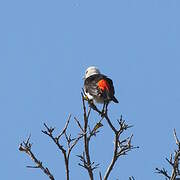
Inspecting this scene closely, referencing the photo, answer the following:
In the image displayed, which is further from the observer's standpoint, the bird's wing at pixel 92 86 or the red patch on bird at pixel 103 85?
the bird's wing at pixel 92 86

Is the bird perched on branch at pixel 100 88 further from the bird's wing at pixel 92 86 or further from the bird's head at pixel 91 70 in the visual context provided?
the bird's head at pixel 91 70

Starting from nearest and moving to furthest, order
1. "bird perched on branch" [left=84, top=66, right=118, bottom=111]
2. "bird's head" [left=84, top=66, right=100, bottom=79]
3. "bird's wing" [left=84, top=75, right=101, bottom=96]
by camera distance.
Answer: "bird perched on branch" [left=84, top=66, right=118, bottom=111], "bird's wing" [left=84, top=75, right=101, bottom=96], "bird's head" [left=84, top=66, right=100, bottom=79]

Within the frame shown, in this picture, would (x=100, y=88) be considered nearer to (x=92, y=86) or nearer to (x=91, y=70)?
(x=92, y=86)

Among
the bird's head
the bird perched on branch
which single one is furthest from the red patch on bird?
the bird's head

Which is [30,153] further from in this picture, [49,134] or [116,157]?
[116,157]

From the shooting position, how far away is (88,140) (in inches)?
219

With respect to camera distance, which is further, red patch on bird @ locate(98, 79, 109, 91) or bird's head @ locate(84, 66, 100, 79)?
bird's head @ locate(84, 66, 100, 79)

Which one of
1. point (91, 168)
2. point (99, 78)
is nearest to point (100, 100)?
point (99, 78)

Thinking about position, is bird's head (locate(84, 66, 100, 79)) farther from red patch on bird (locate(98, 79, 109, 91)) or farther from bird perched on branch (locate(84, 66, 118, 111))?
red patch on bird (locate(98, 79, 109, 91))

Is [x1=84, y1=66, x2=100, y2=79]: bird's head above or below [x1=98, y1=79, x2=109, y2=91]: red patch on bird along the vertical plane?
above

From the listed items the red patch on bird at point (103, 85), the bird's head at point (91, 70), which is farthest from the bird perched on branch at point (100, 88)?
the bird's head at point (91, 70)

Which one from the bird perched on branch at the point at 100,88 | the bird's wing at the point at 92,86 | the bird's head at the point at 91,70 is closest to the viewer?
the bird perched on branch at the point at 100,88

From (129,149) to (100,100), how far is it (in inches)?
151

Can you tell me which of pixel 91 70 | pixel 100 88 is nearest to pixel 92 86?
pixel 100 88
